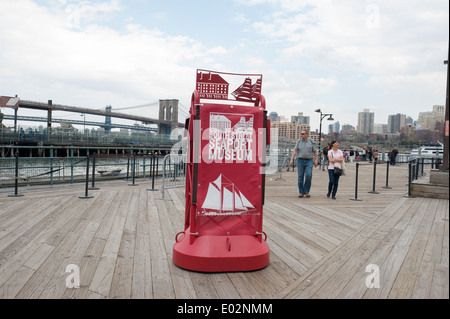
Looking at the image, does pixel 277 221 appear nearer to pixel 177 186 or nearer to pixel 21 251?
pixel 21 251

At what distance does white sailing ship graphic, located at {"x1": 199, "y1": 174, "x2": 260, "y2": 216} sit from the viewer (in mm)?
3496

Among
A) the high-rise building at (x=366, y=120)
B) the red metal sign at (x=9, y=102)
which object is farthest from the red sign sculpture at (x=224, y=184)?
the high-rise building at (x=366, y=120)

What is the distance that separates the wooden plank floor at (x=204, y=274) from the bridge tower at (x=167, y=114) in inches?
2982

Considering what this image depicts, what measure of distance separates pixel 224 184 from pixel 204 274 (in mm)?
918

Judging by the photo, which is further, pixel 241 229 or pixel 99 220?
pixel 99 220

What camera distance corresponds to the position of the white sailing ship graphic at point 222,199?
3.50 m

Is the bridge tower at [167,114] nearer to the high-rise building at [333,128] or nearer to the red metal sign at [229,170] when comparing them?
the high-rise building at [333,128]

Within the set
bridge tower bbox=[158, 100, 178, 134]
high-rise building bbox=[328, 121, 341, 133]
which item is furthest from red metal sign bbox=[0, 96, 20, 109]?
bridge tower bbox=[158, 100, 178, 134]

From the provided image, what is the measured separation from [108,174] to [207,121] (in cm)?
928

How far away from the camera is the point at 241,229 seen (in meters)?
3.59

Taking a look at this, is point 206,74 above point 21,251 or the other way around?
above
